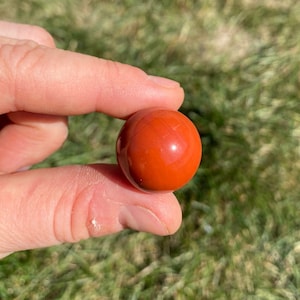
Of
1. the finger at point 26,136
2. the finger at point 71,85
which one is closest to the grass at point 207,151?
the finger at point 26,136

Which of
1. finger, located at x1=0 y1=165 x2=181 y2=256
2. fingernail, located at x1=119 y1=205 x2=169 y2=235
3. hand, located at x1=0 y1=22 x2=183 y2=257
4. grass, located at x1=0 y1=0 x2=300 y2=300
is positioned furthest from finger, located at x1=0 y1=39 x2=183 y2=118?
grass, located at x1=0 y1=0 x2=300 y2=300

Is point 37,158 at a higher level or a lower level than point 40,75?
lower

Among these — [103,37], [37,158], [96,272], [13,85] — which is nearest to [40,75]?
[13,85]

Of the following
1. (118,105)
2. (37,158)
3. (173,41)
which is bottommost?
(37,158)

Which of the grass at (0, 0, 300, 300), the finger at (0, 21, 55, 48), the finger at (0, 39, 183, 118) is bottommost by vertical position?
the grass at (0, 0, 300, 300)

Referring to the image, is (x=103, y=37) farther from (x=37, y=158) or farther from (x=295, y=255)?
(x=295, y=255)

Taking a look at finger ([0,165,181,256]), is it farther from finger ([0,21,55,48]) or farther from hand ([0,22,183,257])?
finger ([0,21,55,48])

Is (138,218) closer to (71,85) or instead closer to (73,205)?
(73,205)
